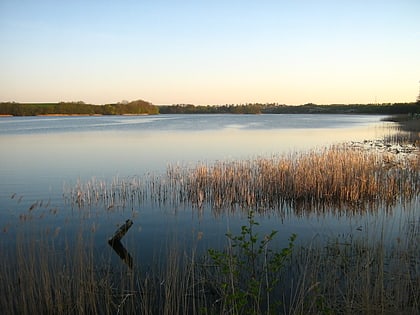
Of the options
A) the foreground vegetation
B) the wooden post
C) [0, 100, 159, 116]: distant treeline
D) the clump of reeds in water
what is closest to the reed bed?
the clump of reeds in water

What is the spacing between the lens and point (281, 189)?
10820 millimetres

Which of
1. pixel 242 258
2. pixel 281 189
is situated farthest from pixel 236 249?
pixel 281 189

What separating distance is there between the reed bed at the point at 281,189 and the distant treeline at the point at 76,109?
9155 centimetres

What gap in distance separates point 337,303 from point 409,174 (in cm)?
902

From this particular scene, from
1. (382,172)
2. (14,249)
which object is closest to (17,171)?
(14,249)

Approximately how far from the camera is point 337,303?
4.55 m

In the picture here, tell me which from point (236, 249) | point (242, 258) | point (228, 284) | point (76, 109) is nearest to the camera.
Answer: point (228, 284)

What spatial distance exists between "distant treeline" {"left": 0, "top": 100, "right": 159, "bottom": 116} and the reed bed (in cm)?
9155

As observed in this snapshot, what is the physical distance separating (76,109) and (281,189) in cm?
10586

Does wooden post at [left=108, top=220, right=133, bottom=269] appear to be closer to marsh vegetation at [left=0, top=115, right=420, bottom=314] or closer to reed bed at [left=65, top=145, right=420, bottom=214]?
marsh vegetation at [left=0, top=115, right=420, bottom=314]

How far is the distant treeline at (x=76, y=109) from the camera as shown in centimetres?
9319

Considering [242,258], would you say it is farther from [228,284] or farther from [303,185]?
[303,185]

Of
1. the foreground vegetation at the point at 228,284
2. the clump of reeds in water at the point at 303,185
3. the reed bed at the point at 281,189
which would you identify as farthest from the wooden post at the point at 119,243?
the clump of reeds in water at the point at 303,185

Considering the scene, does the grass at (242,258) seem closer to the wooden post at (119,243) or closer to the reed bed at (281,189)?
the reed bed at (281,189)
